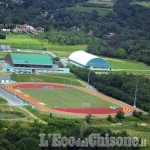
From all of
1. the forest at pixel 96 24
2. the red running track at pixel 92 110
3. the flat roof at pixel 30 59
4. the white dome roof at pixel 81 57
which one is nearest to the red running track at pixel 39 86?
the flat roof at pixel 30 59

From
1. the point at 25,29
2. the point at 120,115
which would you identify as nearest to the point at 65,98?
the point at 120,115

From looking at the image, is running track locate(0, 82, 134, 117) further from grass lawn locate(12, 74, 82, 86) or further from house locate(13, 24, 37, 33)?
house locate(13, 24, 37, 33)

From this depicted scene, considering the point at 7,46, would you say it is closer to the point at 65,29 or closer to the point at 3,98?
the point at 65,29

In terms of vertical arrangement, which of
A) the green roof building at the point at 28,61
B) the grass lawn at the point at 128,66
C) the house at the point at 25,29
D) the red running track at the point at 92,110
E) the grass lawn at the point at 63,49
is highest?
the house at the point at 25,29

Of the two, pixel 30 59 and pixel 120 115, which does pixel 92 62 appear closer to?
pixel 30 59

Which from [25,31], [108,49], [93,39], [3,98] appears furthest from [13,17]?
[3,98]

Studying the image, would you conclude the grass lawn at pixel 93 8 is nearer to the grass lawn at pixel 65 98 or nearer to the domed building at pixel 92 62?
the domed building at pixel 92 62
